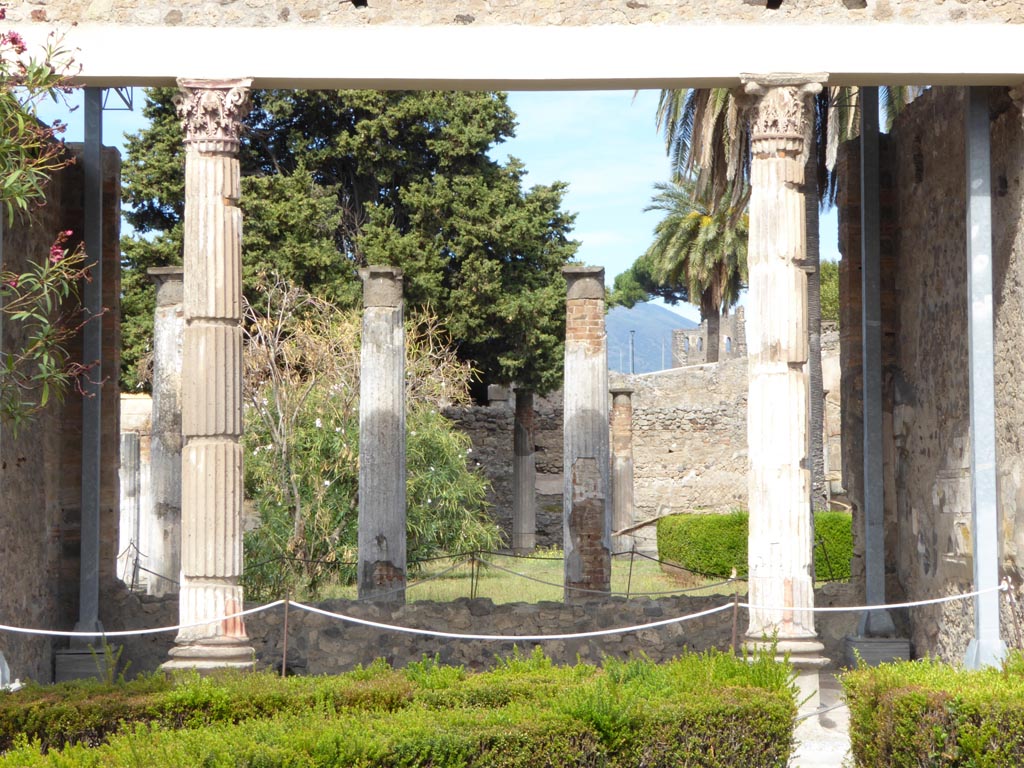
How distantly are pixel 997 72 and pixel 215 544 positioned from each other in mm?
5560

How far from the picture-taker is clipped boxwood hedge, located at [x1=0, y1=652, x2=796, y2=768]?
552cm

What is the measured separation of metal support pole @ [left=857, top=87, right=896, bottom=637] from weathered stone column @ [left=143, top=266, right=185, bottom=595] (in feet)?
22.5

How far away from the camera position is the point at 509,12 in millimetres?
8984

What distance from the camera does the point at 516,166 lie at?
85.1ft

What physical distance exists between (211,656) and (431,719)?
302 cm

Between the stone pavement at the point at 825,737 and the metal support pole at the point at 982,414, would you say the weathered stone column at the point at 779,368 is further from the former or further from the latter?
the metal support pole at the point at 982,414

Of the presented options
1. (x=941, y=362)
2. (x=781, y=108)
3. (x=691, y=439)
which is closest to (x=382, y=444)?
(x=941, y=362)

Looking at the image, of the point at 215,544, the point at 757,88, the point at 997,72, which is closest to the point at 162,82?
the point at 215,544

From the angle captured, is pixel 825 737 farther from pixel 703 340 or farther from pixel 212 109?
pixel 703 340

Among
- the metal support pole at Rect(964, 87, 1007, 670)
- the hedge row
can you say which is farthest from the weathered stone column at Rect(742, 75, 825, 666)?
the hedge row

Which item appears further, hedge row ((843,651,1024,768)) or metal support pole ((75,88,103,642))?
metal support pole ((75,88,103,642))

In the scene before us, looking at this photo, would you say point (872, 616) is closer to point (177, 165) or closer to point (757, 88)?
point (757, 88)

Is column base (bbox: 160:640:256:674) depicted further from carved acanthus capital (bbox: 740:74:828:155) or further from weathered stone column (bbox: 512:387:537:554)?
weathered stone column (bbox: 512:387:537:554)

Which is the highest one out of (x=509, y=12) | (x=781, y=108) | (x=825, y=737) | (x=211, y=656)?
(x=509, y=12)
